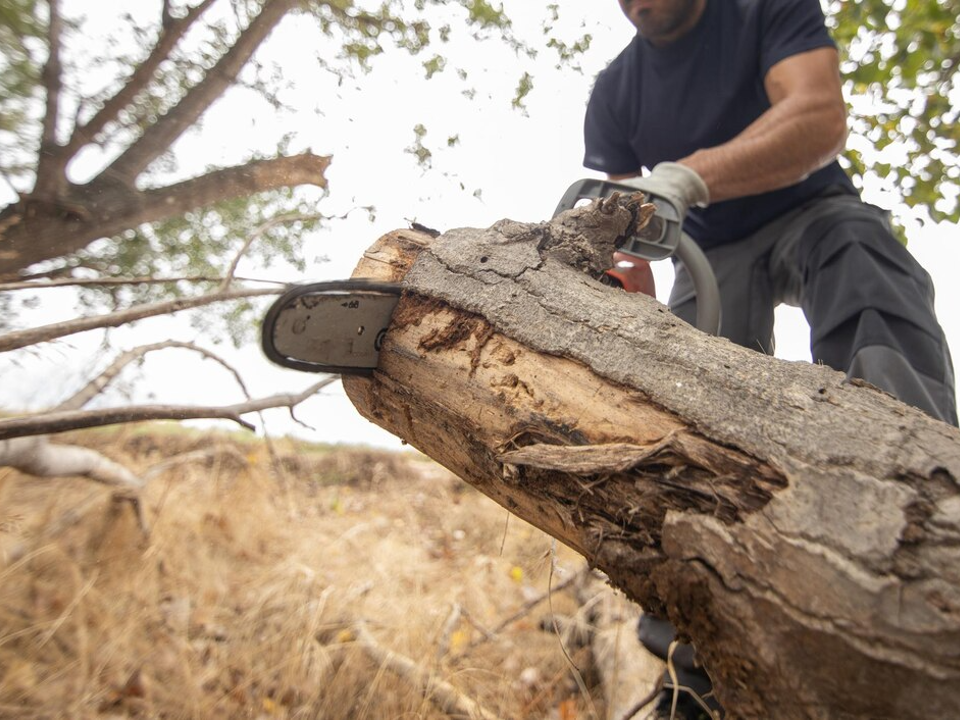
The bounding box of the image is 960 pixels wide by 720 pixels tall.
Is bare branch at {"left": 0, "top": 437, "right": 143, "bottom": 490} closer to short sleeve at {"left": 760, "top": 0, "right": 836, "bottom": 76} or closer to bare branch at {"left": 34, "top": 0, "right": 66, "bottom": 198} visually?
bare branch at {"left": 34, "top": 0, "right": 66, "bottom": 198}

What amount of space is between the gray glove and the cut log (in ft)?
1.31

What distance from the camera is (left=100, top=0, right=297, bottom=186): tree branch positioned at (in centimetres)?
221

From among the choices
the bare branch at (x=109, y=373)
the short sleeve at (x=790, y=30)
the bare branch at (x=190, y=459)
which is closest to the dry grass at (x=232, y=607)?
the bare branch at (x=190, y=459)

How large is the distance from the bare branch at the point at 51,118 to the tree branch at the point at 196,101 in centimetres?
27

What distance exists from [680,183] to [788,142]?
35cm

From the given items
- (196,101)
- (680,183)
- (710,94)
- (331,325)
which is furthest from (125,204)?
(710,94)

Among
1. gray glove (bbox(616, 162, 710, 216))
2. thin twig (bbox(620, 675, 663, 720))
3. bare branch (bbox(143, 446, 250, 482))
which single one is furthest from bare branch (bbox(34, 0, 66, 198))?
thin twig (bbox(620, 675, 663, 720))

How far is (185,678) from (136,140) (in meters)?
2.00

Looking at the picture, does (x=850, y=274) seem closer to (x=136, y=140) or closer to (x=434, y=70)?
(x=434, y=70)

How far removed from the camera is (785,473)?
59 cm

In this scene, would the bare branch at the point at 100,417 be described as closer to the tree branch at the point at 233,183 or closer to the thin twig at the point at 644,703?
the thin twig at the point at 644,703

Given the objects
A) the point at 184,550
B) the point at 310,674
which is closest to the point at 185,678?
the point at 310,674

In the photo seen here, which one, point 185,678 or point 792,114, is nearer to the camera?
point 792,114

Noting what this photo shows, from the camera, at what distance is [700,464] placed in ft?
2.06
